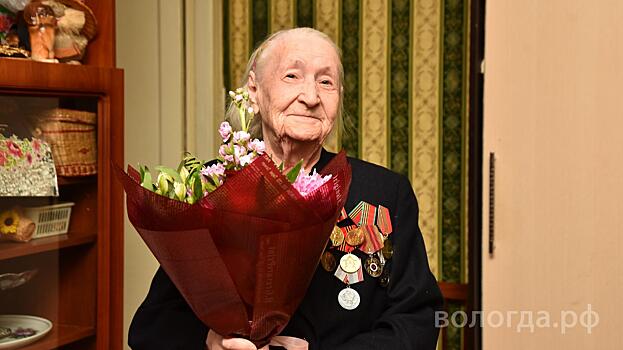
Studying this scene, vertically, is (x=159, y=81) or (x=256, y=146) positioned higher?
(x=159, y=81)

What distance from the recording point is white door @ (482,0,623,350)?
2.06 meters

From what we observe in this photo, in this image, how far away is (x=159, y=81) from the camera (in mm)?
2840

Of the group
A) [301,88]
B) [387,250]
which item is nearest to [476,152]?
[387,250]

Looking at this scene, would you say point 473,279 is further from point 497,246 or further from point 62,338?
point 62,338

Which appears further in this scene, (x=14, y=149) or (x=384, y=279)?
(x=14, y=149)

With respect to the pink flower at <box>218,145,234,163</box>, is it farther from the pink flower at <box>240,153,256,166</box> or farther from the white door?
the white door

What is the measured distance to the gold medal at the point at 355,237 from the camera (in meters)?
1.42

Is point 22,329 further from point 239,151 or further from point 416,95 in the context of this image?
point 416,95

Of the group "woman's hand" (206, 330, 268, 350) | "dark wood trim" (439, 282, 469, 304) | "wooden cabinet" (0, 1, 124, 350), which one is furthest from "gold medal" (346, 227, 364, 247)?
"dark wood trim" (439, 282, 469, 304)

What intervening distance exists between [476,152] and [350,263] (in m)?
0.87

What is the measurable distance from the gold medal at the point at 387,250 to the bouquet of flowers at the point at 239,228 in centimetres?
26

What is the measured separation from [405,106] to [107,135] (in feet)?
3.72

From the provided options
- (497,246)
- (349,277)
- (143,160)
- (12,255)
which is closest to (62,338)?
(12,255)

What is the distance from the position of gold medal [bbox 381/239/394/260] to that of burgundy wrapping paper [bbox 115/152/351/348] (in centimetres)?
26
